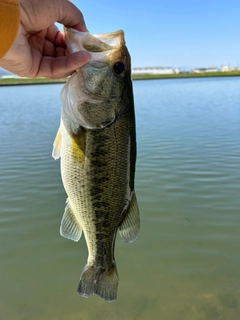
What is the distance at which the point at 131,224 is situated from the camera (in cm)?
238

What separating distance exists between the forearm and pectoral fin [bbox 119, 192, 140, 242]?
1.31 metres

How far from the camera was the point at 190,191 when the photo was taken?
7.06m

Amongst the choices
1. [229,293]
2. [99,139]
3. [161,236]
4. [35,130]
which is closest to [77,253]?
[161,236]

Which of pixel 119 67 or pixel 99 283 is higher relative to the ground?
pixel 119 67

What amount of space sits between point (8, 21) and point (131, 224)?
1537 millimetres

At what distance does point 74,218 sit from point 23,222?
3921mm

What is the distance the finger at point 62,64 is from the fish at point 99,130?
3.1 inches

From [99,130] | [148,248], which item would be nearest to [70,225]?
[99,130]

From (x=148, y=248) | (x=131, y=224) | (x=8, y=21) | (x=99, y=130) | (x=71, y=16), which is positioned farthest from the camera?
(x=148, y=248)

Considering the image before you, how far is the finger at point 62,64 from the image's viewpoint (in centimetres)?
201

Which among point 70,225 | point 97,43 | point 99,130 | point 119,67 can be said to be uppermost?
point 97,43

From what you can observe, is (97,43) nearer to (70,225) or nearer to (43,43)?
(43,43)

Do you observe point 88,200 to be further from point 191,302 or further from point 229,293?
point 229,293

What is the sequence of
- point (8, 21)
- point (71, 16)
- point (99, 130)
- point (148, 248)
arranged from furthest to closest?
point (148, 248) → point (99, 130) → point (71, 16) → point (8, 21)
